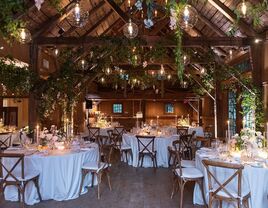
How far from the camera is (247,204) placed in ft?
13.0

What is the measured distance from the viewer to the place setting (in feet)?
12.9

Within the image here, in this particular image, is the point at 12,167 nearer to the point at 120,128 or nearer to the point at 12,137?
the point at 12,137

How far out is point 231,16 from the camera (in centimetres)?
702

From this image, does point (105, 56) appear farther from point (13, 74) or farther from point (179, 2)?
point (179, 2)

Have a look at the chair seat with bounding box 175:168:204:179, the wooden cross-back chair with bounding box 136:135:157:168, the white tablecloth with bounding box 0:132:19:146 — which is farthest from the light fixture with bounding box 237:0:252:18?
the white tablecloth with bounding box 0:132:19:146

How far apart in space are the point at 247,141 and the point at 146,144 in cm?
377

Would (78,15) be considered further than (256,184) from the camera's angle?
Yes

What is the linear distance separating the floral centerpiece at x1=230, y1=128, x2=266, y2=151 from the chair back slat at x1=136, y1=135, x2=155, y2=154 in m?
3.05

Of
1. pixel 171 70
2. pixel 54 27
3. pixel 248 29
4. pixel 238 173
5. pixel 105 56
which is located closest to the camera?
pixel 238 173

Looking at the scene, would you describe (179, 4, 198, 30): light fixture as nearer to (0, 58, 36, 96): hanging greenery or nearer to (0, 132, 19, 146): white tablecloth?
(0, 58, 36, 96): hanging greenery

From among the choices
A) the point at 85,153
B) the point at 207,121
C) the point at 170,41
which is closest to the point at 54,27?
the point at 170,41

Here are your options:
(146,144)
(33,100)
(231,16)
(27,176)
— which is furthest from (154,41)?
(27,176)

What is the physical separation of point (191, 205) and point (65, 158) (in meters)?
2.33

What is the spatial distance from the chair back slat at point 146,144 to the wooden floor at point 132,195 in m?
0.86
